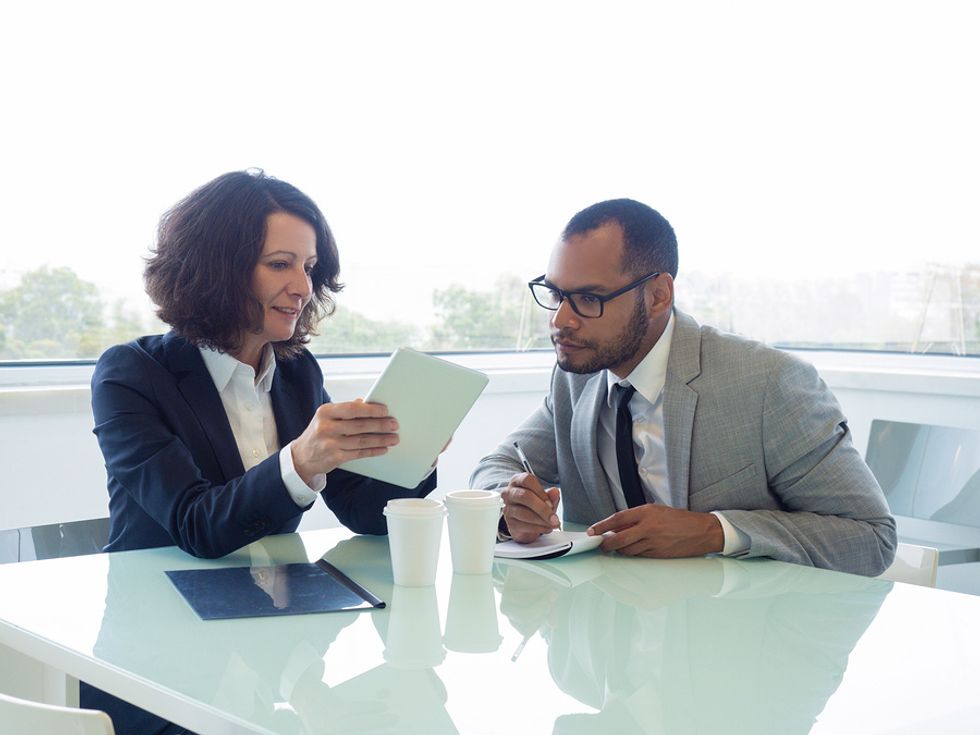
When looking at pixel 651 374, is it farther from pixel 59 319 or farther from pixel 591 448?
pixel 59 319

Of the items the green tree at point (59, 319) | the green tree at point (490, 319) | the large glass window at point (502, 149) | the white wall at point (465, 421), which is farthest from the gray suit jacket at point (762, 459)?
the green tree at point (490, 319)

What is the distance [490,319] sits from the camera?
4445 mm

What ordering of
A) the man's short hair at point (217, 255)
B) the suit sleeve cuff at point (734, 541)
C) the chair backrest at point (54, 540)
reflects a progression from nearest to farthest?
the suit sleeve cuff at point (734, 541) → the chair backrest at point (54, 540) → the man's short hair at point (217, 255)

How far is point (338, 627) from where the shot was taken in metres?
1.24

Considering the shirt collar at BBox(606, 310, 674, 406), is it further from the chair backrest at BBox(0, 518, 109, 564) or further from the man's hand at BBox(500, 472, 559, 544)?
the chair backrest at BBox(0, 518, 109, 564)

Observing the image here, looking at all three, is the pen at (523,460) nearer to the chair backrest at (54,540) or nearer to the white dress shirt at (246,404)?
the white dress shirt at (246,404)

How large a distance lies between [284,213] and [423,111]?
2227 millimetres

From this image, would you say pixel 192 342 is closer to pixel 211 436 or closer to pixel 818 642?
pixel 211 436

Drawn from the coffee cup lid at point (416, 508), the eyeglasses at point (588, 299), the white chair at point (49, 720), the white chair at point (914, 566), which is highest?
the eyeglasses at point (588, 299)

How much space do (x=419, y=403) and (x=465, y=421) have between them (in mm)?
2532

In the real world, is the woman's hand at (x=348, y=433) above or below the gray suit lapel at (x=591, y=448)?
above

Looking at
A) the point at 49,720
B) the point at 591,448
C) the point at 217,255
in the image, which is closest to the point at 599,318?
the point at 591,448

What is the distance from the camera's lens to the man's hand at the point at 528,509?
5.60ft

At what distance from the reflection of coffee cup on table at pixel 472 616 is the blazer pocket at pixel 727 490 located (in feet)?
1.75
